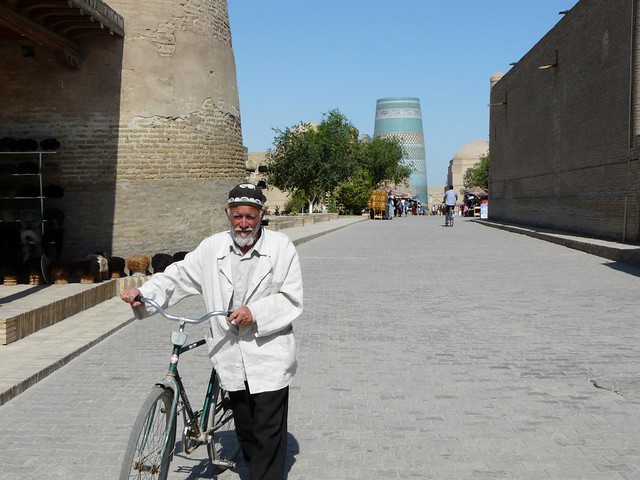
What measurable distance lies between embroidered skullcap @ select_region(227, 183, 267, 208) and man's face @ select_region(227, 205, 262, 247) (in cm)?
2

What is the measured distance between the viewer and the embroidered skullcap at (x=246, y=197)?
3.67 m

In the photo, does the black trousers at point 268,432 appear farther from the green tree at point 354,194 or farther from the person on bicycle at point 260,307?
the green tree at point 354,194

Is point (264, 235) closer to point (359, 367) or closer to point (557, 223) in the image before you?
point (359, 367)

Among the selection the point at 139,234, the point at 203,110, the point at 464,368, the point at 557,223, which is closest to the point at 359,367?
the point at 464,368

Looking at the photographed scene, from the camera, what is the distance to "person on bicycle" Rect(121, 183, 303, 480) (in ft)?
11.9

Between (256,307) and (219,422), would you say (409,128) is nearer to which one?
(219,422)

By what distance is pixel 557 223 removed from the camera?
27.9m

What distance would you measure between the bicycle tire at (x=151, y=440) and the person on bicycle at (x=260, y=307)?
306 mm

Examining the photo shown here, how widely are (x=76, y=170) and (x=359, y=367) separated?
9.31m

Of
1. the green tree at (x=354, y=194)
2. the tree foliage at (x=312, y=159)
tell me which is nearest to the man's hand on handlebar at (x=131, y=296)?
the tree foliage at (x=312, y=159)

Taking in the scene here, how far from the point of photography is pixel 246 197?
12.1 feet

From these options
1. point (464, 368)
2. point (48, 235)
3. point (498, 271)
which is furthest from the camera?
point (498, 271)

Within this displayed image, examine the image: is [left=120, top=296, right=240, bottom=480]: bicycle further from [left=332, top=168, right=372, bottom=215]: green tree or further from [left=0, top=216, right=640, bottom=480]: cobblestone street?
[left=332, top=168, right=372, bottom=215]: green tree

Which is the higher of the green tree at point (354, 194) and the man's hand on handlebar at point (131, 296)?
the green tree at point (354, 194)
